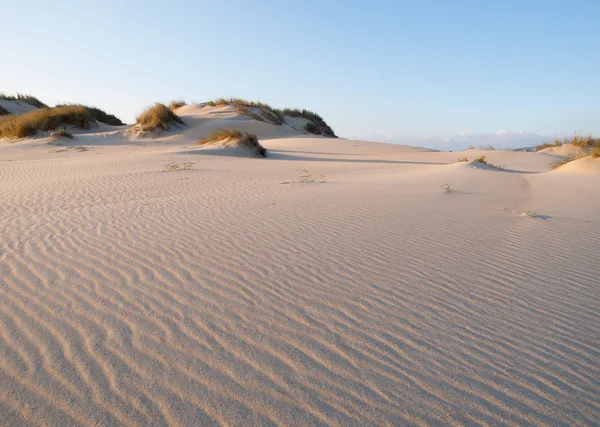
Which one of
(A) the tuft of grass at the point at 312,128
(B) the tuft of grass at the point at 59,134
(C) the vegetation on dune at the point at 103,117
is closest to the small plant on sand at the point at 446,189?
(B) the tuft of grass at the point at 59,134

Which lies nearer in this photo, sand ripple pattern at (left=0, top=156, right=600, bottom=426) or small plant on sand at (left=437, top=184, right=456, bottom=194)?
sand ripple pattern at (left=0, top=156, right=600, bottom=426)

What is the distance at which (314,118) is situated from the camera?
34031 mm

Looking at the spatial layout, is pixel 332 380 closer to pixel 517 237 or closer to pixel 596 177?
pixel 517 237

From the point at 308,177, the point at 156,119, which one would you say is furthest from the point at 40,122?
the point at 308,177

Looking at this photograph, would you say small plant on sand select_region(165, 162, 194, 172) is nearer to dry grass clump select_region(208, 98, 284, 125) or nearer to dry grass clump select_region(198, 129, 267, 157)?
dry grass clump select_region(198, 129, 267, 157)

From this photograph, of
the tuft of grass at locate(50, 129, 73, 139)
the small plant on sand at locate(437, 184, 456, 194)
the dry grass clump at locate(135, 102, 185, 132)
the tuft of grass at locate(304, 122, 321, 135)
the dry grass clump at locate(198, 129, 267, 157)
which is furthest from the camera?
the tuft of grass at locate(304, 122, 321, 135)

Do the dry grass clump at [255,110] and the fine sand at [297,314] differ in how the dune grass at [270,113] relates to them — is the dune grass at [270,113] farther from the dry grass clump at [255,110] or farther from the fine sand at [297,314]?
the fine sand at [297,314]

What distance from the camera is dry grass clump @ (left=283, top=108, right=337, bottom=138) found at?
32.5 m

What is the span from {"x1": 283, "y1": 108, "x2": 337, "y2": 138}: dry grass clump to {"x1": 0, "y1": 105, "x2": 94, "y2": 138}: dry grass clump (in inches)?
714

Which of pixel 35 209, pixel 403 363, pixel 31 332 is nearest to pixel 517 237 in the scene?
pixel 403 363

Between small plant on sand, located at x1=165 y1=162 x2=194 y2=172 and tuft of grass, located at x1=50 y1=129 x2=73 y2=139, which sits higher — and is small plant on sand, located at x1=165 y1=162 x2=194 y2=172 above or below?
below

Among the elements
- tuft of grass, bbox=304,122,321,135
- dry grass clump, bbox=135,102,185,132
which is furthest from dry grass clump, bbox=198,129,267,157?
tuft of grass, bbox=304,122,321,135

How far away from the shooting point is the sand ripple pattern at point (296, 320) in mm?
1648

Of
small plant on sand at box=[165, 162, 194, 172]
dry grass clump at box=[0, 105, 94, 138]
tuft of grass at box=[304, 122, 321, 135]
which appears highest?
tuft of grass at box=[304, 122, 321, 135]
